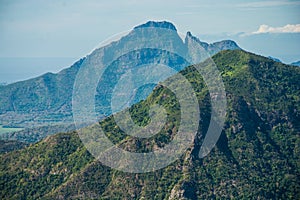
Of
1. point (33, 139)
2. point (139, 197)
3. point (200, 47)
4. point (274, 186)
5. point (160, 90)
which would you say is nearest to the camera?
point (139, 197)

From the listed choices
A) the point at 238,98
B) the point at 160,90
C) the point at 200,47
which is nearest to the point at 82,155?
the point at 160,90

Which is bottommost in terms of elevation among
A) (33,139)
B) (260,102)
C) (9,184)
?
(33,139)

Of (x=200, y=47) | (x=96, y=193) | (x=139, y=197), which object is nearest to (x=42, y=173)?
(x=96, y=193)

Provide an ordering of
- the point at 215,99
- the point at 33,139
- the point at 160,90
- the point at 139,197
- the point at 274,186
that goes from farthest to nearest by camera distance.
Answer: the point at 33,139 < the point at 160,90 < the point at 215,99 < the point at 274,186 < the point at 139,197

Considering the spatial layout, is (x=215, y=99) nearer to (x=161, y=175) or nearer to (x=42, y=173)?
(x=161, y=175)

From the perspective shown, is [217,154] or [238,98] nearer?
[217,154]

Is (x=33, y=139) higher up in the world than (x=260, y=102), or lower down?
lower down

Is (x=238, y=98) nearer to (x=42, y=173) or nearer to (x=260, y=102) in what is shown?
(x=260, y=102)
